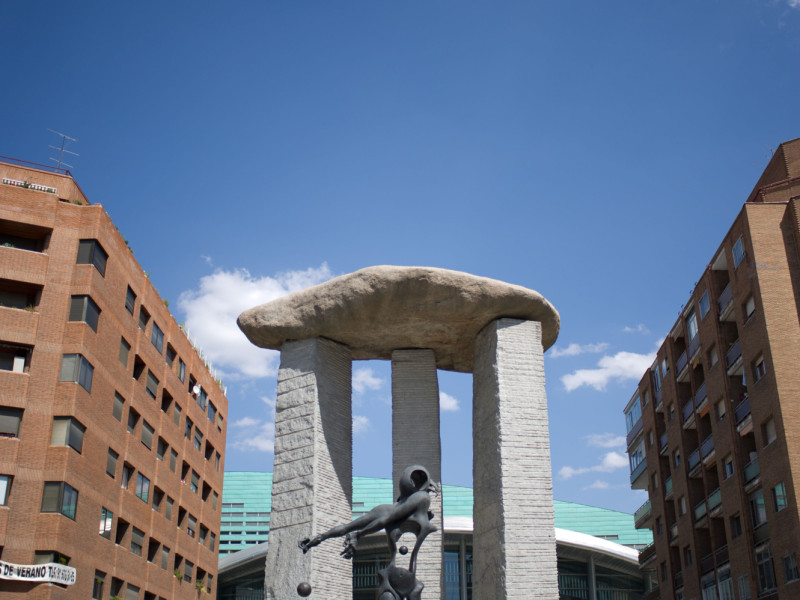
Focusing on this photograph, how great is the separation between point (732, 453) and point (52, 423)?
22.8m

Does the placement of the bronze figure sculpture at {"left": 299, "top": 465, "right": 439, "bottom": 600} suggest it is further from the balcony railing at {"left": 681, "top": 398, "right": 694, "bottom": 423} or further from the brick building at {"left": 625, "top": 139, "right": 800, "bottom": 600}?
the balcony railing at {"left": 681, "top": 398, "right": 694, "bottom": 423}

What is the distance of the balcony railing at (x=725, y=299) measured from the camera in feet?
99.5

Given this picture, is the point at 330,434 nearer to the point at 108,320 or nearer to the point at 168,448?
the point at 108,320

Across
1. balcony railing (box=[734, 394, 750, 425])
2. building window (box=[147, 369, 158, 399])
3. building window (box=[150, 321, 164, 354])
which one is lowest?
balcony railing (box=[734, 394, 750, 425])

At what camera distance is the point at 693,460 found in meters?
34.8

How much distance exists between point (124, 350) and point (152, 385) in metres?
3.52

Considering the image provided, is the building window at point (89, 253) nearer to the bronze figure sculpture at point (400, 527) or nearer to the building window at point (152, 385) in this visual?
the building window at point (152, 385)

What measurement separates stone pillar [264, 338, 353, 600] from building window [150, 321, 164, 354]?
21732 mm

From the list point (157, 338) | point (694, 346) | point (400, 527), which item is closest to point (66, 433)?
point (157, 338)

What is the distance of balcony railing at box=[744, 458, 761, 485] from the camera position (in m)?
28.2

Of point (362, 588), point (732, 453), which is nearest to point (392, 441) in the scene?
point (732, 453)

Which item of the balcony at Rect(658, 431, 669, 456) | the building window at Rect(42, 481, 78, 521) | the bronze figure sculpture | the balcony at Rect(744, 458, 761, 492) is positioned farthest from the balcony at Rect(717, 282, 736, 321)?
the bronze figure sculpture

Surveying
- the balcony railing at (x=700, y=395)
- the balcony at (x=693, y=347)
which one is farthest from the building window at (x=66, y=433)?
the balcony at (x=693, y=347)

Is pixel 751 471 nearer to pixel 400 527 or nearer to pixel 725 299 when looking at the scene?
pixel 725 299
